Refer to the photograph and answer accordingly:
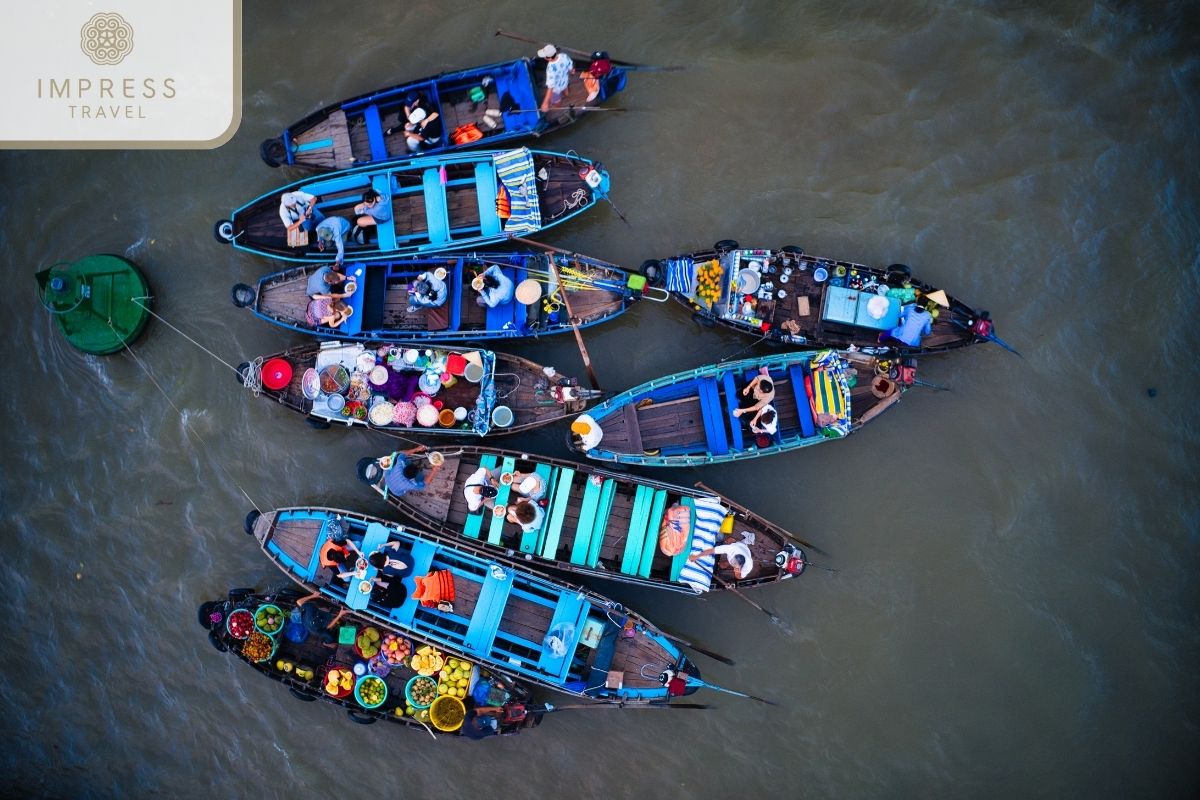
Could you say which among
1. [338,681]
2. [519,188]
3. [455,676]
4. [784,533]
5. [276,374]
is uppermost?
[519,188]

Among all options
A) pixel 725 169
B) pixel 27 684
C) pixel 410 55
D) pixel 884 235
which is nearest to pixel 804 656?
pixel 884 235

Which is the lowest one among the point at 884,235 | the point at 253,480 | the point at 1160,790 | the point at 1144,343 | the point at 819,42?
the point at 1160,790

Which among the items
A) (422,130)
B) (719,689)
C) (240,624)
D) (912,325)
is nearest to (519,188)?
(422,130)

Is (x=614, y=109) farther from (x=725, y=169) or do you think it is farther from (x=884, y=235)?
(x=884, y=235)

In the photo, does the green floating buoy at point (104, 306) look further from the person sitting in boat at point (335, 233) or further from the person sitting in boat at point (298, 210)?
the person sitting in boat at point (335, 233)

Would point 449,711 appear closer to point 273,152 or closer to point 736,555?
point 736,555

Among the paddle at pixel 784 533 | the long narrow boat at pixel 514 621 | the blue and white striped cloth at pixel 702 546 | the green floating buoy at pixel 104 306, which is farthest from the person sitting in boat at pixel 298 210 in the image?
the blue and white striped cloth at pixel 702 546

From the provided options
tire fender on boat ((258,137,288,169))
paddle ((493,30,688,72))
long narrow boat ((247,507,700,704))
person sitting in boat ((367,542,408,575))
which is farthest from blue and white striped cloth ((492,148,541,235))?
person sitting in boat ((367,542,408,575))
